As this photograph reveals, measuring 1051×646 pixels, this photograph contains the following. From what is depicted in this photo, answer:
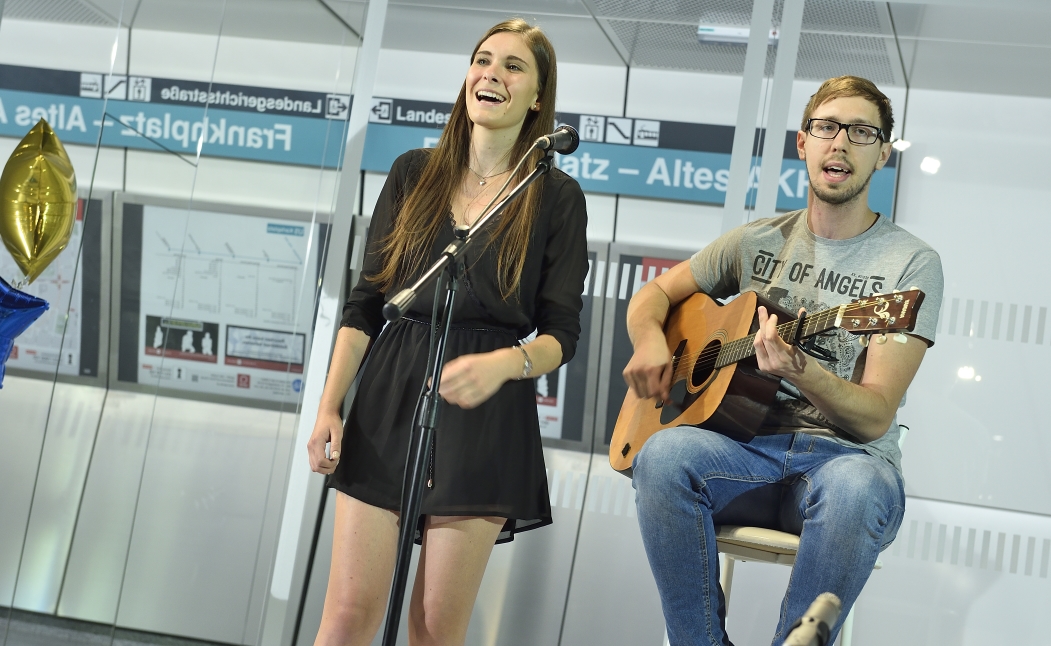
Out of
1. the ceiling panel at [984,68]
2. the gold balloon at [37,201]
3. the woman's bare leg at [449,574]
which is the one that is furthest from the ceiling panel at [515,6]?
the woman's bare leg at [449,574]

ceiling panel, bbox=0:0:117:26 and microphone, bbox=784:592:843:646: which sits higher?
ceiling panel, bbox=0:0:117:26

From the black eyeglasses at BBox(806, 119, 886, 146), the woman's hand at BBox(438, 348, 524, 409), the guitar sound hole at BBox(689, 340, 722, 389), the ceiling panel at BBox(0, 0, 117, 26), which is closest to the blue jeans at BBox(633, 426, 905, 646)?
the guitar sound hole at BBox(689, 340, 722, 389)

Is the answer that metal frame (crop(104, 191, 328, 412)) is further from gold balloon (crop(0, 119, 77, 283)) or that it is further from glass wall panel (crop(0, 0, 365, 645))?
gold balloon (crop(0, 119, 77, 283))

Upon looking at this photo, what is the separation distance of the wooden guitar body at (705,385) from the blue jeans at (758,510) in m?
0.06

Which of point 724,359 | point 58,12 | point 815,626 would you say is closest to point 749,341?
point 724,359

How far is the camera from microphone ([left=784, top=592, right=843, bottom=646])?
1.08m

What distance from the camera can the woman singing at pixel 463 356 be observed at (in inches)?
79.9

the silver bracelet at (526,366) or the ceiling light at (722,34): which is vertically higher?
the ceiling light at (722,34)

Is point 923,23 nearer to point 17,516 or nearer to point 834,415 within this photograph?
point 834,415

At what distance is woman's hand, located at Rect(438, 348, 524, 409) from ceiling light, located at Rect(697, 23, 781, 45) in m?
2.00

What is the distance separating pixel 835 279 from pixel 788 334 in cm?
27

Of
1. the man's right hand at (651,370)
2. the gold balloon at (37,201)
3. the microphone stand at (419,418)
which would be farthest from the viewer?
the gold balloon at (37,201)

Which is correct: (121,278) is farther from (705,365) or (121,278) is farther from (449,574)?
(705,365)

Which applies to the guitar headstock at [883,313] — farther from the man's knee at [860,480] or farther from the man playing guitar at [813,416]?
the man's knee at [860,480]
